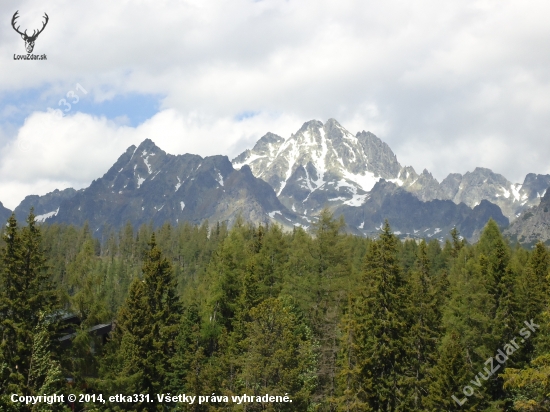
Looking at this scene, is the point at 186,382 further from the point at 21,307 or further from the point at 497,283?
the point at 497,283

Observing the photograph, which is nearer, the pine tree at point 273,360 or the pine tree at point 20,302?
the pine tree at point 20,302

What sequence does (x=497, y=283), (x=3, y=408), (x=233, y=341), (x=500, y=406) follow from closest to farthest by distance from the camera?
(x=3, y=408) < (x=500, y=406) < (x=497, y=283) < (x=233, y=341)

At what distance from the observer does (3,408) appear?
2789 cm

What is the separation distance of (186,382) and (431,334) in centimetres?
1954

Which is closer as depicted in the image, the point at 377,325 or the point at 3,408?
the point at 3,408

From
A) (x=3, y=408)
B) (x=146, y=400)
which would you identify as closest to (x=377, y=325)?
(x=146, y=400)

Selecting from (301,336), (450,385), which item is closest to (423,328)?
(450,385)

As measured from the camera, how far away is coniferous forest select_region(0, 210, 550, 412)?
1267 inches

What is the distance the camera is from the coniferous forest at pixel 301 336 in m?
32.2

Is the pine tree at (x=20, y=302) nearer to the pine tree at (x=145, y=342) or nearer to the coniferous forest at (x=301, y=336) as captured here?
the coniferous forest at (x=301, y=336)

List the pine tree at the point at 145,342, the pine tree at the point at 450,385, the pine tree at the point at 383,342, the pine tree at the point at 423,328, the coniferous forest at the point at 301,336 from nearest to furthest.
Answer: the pine tree at the point at 383,342, the coniferous forest at the point at 301,336, the pine tree at the point at 450,385, the pine tree at the point at 423,328, the pine tree at the point at 145,342

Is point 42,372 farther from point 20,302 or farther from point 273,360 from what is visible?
point 273,360

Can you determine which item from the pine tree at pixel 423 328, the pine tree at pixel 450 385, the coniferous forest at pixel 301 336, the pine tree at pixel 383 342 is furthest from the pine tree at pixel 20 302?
the pine tree at pixel 450 385

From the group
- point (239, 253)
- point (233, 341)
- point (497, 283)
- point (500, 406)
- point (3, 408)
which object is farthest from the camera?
point (239, 253)
